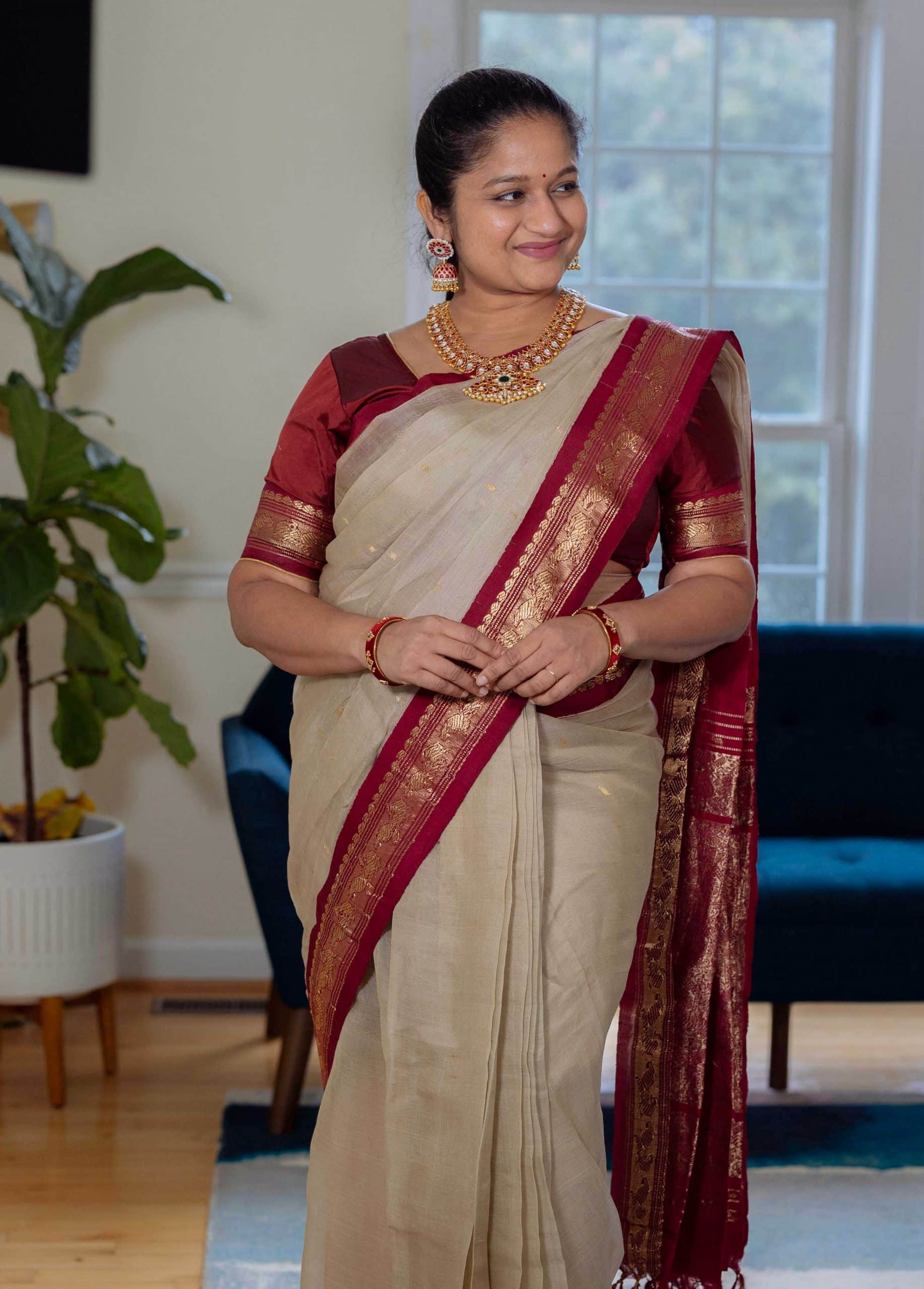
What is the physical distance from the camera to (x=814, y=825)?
10.4ft

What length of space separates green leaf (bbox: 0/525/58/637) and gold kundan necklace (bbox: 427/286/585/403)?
49.9 inches

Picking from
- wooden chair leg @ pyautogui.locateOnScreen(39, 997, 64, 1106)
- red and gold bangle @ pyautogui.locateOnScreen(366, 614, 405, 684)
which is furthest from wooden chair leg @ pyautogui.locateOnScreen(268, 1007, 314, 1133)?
red and gold bangle @ pyautogui.locateOnScreen(366, 614, 405, 684)

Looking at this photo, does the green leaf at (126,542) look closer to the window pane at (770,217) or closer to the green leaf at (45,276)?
the green leaf at (45,276)

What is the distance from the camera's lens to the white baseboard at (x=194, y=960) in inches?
140

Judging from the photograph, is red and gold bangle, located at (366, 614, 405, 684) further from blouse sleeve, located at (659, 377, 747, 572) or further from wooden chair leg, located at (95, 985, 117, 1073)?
wooden chair leg, located at (95, 985, 117, 1073)

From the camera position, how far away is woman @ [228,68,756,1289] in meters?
1.46

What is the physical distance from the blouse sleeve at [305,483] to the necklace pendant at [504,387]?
0.51 feet

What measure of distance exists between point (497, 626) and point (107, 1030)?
6.14ft

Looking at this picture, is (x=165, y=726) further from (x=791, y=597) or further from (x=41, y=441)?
(x=791, y=597)

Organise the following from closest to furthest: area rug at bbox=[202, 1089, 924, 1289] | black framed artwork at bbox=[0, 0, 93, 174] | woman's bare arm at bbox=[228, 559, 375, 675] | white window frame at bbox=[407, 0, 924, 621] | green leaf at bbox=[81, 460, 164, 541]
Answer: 1. woman's bare arm at bbox=[228, 559, 375, 675]
2. area rug at bbox=[202, 1089, 924, 1289]
3. green leaf at bbox=[81, 460, 164, 541]
4. black framed artwork at bbox=[0, 0, 93, 174]
5. white window frame at bbox=[407, 0, 924, 621]

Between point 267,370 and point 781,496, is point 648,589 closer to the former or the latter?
point 781,496

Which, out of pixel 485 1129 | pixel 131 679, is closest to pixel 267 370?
pixel 131 679

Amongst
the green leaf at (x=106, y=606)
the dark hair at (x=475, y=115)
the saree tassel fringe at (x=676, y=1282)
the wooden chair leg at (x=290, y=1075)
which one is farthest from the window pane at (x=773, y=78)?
the saree tassel fringe at (x=676, y=1282)

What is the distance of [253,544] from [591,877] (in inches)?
21.8
